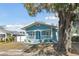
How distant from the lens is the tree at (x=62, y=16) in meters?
3.27

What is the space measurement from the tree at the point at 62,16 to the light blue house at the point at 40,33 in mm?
96

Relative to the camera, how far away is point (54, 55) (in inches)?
130

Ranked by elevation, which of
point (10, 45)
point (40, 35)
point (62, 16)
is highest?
point (62, 16)

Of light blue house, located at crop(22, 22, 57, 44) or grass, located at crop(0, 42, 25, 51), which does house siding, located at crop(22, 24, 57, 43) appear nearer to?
light blue house, located at crop(22, 22, 57, 44)

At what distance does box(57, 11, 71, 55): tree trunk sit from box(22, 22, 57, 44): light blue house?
8cm

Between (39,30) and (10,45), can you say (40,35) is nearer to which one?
(39,30)

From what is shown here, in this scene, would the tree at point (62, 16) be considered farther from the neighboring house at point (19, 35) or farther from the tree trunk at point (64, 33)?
the neighboring house at point (19, 35)

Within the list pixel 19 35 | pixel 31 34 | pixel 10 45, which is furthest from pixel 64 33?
pixel 10 45

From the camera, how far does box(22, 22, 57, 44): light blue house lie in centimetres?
327

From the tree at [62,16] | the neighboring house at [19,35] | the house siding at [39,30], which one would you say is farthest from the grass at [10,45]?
the tree at [62,16]

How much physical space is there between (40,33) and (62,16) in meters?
0.33

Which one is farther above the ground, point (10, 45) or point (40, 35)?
point (40, 35)

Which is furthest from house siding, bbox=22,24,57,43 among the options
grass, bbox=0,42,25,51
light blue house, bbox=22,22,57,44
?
grass, bbox=0,42,25,51

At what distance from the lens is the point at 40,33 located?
328cm
